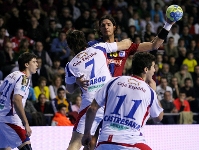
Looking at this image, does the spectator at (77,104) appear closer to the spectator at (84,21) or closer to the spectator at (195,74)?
the spectator at (84,21)

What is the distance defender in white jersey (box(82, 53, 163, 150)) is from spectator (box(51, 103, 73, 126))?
20.6 feet

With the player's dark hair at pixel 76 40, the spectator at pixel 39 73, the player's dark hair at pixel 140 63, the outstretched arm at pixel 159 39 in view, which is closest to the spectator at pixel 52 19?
the spectator at pixel 39 73

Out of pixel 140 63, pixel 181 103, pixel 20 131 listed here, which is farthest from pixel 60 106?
pixel 140 63

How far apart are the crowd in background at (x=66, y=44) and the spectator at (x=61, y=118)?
23mm

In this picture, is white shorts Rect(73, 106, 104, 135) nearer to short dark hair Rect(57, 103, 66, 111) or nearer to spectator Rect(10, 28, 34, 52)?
short dark hair Rect(57, 103, 66, 111)

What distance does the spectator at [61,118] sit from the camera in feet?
41.2

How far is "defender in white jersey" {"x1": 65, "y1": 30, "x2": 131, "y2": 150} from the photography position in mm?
7512

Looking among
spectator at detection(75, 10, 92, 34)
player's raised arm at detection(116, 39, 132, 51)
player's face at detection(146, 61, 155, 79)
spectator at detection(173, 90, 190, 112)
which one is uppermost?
player's raised arm at detection(116, 39, 132, 51)

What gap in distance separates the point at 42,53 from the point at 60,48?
0.72m

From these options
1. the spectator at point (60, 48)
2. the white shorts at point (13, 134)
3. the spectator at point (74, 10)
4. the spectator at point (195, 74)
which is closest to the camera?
the white shorts at point (13, 134)

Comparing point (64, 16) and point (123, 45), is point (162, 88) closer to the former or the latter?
point (64, 16)

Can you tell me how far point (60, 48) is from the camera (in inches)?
621

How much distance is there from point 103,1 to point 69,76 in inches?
443

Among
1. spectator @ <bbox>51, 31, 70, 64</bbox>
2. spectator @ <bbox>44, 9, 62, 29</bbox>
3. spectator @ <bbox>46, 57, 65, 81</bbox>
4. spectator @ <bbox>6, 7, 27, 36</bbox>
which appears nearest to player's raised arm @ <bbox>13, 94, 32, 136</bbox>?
spectator @ <bbox>46, 57, 65, 81</bbox>
